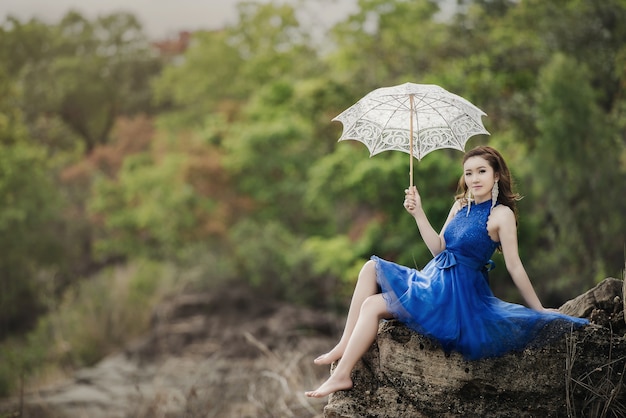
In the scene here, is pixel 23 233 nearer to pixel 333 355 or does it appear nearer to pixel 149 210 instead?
pixel 149 210

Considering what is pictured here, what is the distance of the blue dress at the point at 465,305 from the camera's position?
12.6 feet

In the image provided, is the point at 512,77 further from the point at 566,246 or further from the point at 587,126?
the point at 566,246

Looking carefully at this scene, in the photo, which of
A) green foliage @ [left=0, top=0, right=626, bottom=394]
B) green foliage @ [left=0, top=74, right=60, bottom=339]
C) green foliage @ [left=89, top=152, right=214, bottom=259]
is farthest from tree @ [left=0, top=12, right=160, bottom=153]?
green foliage @ [left=0, top=74, right=60, bottom=339]

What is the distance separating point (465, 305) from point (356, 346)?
644mm

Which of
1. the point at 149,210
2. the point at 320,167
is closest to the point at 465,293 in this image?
the point at 320,167

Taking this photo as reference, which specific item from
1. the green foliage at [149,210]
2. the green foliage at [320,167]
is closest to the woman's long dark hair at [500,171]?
the green foliage at [320,167]

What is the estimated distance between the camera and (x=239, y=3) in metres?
19.9

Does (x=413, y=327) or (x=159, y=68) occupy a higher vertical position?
(x=159, y=68)

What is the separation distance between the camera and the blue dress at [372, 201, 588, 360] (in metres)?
3.86

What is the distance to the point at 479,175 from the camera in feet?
13.7

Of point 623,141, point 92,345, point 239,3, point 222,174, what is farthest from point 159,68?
point 623,141

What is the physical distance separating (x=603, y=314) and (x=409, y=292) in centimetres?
121

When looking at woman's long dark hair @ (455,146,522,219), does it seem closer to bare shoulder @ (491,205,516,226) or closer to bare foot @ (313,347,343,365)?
bare shoulder @ (491,205,516,226)

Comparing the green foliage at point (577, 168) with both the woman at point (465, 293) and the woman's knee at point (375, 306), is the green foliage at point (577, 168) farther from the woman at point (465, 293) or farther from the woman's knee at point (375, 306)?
the woman's knee at point (375, 306)
